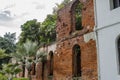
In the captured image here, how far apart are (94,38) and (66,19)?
143 inches

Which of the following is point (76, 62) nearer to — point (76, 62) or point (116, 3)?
point (76, 62)

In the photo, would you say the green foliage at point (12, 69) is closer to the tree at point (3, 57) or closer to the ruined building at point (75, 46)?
the ruined building at point (75, 46)

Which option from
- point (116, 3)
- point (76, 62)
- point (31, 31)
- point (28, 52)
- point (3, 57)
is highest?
point (31, 31)

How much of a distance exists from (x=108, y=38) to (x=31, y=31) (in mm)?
22883

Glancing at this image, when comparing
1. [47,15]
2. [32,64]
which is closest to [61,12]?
[32,64]

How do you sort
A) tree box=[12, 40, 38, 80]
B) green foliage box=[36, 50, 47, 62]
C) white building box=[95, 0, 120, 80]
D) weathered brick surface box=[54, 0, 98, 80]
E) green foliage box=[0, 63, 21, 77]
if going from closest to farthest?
white building box=[95, 0, 120, 80] < weathered brick surface box=[54, 0, 98, 80] < green foliage box=[36, 50, 47, 62] < tree box=[12, 40, 38, 80] < green foliage box=[0, 63, 21, 77]

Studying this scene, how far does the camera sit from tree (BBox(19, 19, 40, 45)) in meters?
33.6

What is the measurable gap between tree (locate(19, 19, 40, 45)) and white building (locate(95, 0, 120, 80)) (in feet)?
70.1

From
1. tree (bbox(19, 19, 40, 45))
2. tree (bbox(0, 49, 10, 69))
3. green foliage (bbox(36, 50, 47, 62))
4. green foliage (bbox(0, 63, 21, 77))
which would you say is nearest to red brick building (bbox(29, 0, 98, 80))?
green foliage (bbox(36, 50, 47, 62))

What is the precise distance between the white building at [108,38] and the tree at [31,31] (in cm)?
2135

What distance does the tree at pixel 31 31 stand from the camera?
33.6m

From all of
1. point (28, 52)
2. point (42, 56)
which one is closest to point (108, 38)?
point (42, 56)

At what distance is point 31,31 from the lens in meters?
34.0

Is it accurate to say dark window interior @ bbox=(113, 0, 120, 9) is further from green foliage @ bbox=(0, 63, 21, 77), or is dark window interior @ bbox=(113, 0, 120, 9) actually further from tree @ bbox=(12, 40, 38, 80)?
green foliage @ bbox=(0, 63, 21, 77)
